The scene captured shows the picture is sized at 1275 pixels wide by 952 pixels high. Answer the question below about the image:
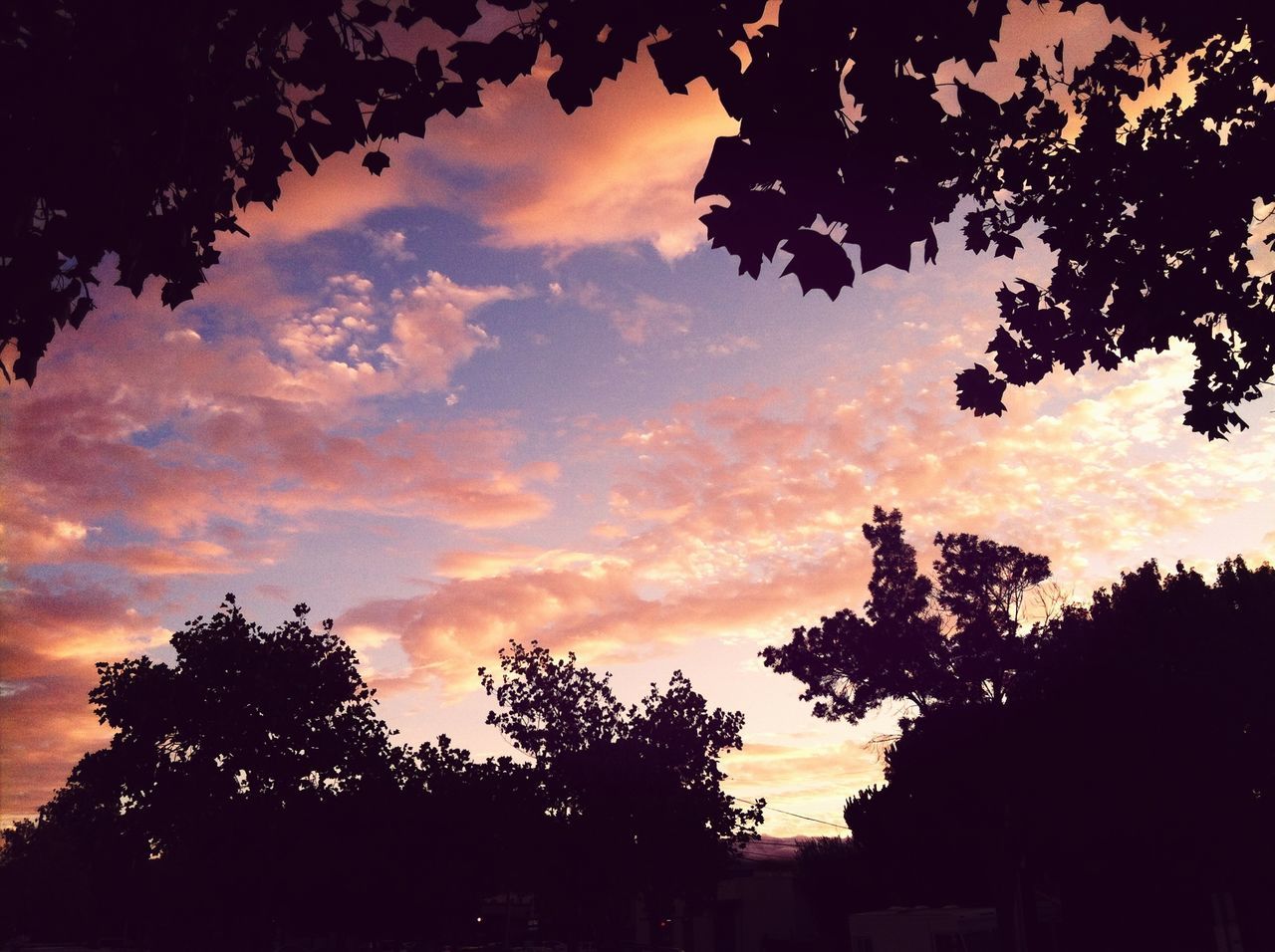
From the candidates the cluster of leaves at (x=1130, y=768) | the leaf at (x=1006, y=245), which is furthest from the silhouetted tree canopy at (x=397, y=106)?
the cluster of leaves at (x=1130, y=768)

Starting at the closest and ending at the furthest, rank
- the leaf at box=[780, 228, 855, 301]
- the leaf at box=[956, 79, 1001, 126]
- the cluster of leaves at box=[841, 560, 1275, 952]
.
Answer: the leaf at box=[780, 228, 855, 301] → the leaf at box=[956, 79, 1001, 126] → the cluster of leaves at box=[841, 560, 1275, 952]

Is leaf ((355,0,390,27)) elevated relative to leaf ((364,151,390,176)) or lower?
elevated

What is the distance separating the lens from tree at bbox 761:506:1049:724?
35688 mm

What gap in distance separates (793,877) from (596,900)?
25.3 m

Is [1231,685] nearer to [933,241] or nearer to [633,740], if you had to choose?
[633,740]

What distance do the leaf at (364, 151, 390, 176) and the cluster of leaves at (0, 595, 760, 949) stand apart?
36249 millimetres

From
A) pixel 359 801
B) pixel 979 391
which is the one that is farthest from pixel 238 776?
pixel 979 391

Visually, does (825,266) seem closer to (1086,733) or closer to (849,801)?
(1086,733)

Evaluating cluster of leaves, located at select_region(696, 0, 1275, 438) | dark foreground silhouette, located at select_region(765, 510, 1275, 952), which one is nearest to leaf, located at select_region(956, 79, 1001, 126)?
cluster of leaves, located at select_region(696, 0, 1275, 438)

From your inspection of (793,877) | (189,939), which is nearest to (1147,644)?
(793,877)

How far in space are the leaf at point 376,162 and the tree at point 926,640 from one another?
3282 cm

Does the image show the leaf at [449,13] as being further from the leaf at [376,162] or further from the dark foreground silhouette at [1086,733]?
the dark foreground silhouette at [1086,733]

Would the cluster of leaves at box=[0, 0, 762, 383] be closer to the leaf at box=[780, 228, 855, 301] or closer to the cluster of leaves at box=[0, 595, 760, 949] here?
the leaf at box=[780, 228, 855, 301]

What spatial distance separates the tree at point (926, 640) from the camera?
35.7 meters
